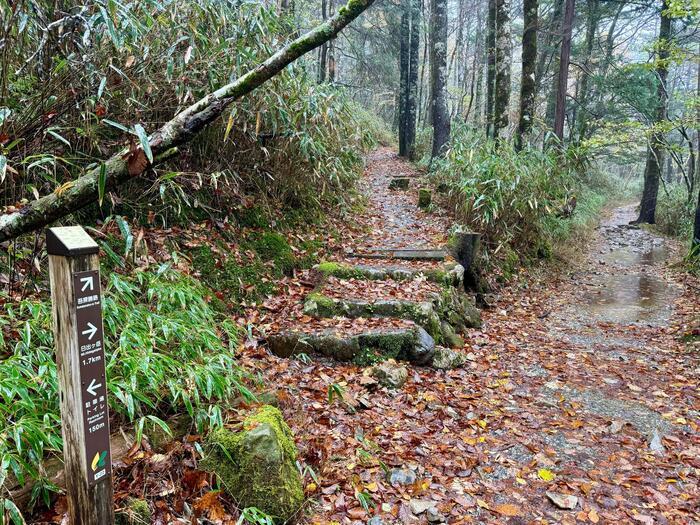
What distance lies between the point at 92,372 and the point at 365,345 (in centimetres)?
304

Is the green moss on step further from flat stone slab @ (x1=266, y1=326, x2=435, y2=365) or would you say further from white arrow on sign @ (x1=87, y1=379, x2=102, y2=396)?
white arrow on sign @ (x1=87, y1=379, x2=102, y2=396)

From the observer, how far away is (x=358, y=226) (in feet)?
25.9

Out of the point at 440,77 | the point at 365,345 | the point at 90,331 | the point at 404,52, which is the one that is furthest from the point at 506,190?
the point at 404,52

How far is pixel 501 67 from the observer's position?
1023cm

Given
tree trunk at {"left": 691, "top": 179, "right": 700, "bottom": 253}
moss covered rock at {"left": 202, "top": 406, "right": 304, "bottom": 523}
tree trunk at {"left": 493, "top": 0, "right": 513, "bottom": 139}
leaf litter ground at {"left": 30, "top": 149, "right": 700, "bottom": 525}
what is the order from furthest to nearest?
tree trunk at {"left": 493, "top": 0, "right": 513, "bottom": 139}
tree trunk at {"left": 691, "top": 179, "right": 700, "bottom": 253}
leaf litter ground at {"left": 30, "top": 149, "right": 700, "bottom": 525}
moss covered rock at {"left": 202, "top": 406, "right": 304, "bottom": 523}

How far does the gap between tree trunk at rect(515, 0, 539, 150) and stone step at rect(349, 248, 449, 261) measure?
5247 millimetres

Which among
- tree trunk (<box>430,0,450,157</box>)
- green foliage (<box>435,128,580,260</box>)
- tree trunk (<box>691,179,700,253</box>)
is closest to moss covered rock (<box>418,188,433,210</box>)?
green foliage (<box>435,128,580,260</box>)

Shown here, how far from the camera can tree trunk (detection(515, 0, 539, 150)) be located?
10250 mm

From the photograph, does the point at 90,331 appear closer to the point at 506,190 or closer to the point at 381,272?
the point at 381,272

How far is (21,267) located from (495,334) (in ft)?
17.5

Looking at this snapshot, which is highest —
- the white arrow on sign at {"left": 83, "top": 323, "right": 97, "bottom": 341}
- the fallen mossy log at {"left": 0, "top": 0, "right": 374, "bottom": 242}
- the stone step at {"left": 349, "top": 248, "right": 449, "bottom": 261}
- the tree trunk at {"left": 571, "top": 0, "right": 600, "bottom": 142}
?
the tree trunk at {"left": 571, "top": 0, "right": 600, "bottom": 142}

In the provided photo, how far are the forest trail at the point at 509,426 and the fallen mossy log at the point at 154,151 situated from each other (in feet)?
5.82

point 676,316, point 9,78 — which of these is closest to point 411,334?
point 9,78

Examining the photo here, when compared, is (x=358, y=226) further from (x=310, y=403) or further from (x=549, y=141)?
(x=549, y=141)
